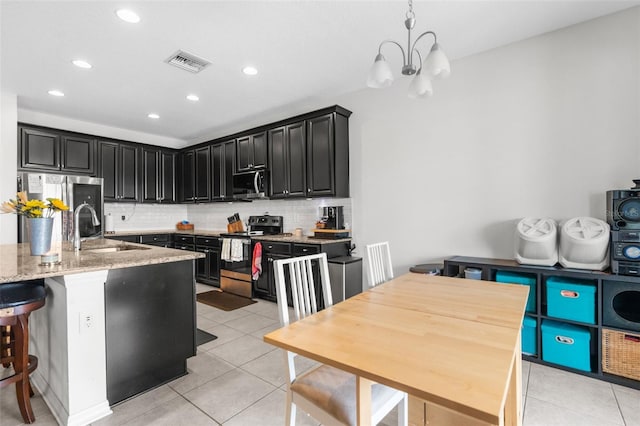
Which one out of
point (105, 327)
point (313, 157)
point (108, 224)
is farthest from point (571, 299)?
point (108, 224)

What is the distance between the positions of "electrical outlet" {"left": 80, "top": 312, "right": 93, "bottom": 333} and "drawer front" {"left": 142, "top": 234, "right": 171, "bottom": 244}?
12.3ft

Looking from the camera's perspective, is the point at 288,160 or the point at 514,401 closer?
Result: the point at 514,401

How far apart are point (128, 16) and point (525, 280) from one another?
12.8 feet

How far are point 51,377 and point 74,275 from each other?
2.64 ft

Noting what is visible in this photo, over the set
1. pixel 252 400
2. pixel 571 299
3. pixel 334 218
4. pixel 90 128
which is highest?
pixel 90 128

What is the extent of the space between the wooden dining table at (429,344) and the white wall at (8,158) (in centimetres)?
455

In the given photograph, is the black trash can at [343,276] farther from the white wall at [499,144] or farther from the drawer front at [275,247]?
the drawer front at [275,247]

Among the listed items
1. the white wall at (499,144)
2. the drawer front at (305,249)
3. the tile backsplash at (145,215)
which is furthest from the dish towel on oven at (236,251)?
the tile backsplash at (145,215)

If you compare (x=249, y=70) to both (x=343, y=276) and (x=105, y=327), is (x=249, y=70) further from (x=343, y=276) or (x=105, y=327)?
(x=105, y=327)

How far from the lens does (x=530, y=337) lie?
252 cm

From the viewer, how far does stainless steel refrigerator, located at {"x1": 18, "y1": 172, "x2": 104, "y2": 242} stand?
4090 millimetres

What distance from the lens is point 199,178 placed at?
5781 mm

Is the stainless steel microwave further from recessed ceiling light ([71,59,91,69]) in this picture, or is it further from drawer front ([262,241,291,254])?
recessed ceiling light ([71,59,91,69])

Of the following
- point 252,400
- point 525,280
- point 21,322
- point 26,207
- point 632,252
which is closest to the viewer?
point 21,322
